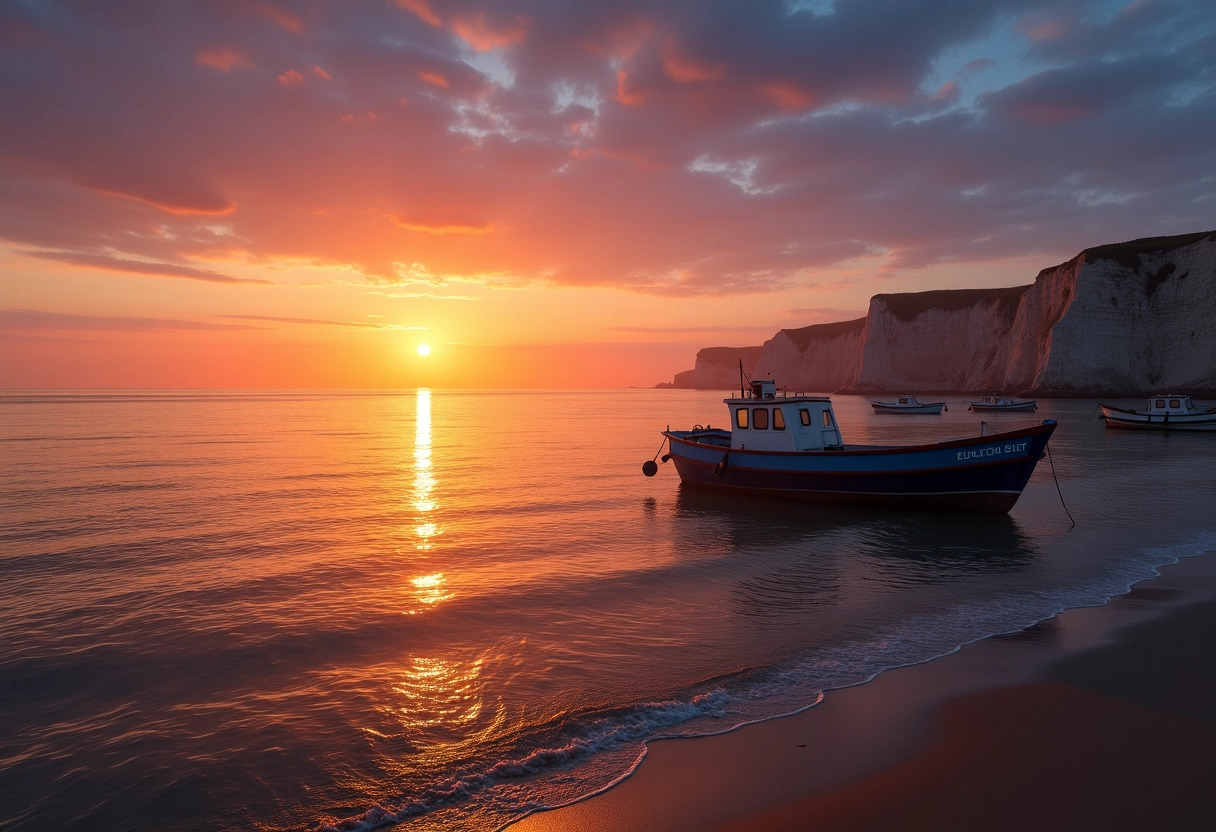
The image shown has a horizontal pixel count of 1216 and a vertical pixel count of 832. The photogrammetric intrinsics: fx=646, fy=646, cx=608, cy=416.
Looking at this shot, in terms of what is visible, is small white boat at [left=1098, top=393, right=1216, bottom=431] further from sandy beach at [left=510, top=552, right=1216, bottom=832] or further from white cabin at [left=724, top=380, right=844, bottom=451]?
sandy beach at [left=510, top=552, right=1216, bottom=832]

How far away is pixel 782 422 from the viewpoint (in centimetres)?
2328

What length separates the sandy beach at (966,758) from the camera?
208 inches

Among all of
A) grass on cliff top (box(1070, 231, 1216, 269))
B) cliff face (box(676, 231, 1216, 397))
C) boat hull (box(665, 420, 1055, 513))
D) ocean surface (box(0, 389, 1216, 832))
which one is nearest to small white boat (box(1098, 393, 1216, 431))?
ocean surface (box(0, 389, 1216, 832))

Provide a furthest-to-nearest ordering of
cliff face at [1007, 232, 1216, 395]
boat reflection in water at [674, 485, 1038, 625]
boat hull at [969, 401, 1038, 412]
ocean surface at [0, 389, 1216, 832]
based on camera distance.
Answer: cliff face at [1007, 232, 1216, 395] < boat hull at [969, 401, 1038, 412] < boat reflection in water at [674, 485, 1038, 625] < ocean surface at [0, 389, 1216, 832]

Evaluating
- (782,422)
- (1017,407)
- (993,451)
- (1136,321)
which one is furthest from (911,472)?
(1136,321)

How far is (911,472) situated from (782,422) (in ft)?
15.3

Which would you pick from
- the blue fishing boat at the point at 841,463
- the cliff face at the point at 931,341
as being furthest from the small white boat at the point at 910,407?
the blue fishing boat at the point at 841,463

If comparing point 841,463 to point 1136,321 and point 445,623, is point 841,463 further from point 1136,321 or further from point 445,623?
point 1136,321

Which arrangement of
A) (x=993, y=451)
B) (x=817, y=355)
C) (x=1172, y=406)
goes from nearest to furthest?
1. (x=993, y=451)
2. (x=1172, y=406)
3. (x=817, y=355)

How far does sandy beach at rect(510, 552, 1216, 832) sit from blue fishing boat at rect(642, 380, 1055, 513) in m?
11.6

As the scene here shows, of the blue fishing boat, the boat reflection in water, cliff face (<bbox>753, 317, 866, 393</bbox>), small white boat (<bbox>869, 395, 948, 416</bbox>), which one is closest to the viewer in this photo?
the boat reflection in water

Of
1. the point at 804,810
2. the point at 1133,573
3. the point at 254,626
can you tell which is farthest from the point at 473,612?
the point at 1133,573

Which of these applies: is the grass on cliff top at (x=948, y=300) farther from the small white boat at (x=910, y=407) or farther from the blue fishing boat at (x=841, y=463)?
the blue fishing boat at (x=841, y=463)

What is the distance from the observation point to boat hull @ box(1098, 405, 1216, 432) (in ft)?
159
